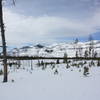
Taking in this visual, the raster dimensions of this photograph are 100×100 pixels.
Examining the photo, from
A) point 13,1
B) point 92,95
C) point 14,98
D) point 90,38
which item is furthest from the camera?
point 90,38

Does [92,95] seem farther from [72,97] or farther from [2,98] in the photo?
[2,98]

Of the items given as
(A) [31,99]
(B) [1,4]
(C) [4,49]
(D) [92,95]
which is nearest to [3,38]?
(C) [4,49]

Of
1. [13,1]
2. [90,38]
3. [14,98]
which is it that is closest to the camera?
[14,98]

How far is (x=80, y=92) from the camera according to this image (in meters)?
Answer: 6.50

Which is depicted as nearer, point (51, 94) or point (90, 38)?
point (51, 94)

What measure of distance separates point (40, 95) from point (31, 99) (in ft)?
1.90

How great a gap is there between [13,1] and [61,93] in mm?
7003

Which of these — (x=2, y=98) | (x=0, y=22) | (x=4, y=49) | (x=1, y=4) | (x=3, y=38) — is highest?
(x=1, y=4)

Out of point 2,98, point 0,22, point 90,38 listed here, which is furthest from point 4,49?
point 90,38

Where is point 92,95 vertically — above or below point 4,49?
below

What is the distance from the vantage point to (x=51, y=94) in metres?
6.58

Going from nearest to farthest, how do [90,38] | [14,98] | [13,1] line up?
[14,98] < [13,1] < [90,38]

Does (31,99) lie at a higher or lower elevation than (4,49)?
lower

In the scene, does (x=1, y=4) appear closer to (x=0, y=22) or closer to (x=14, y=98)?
(x=0, y=22)
